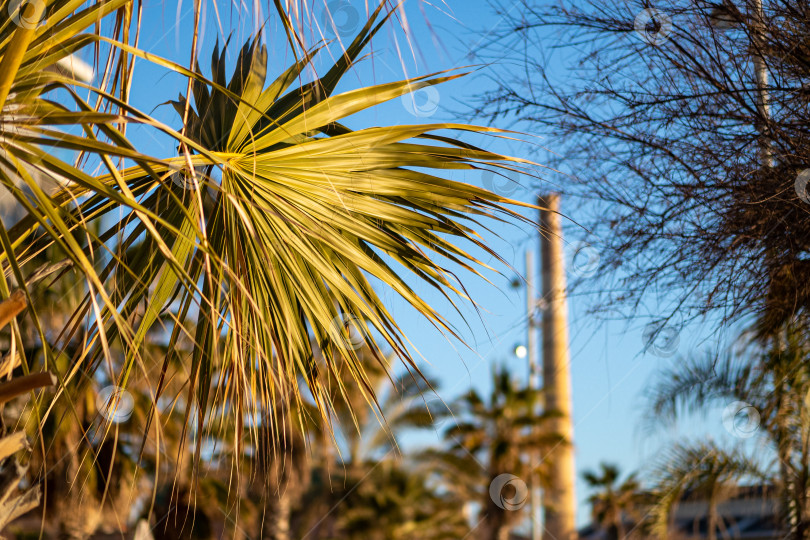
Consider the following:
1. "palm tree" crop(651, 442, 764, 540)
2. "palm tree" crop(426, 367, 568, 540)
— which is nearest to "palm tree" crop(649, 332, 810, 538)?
"palm tree" crop(651, 442, 764, 540)

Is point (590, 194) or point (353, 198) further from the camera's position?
point (590, 194)

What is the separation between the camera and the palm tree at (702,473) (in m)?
5.21

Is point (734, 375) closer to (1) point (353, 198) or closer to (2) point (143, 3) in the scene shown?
(1) point (353, 198)

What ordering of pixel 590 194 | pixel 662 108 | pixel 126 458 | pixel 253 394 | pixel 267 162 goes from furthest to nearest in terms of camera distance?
pixel 126 458 → pixel 590 194 → pixel 662 108 → pixel 267 162 → pixel 253 394

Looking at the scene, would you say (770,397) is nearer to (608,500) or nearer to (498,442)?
(498,442)

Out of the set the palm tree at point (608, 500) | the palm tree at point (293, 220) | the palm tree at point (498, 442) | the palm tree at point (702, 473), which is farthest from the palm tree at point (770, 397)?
the palm tree at point (608, 500)

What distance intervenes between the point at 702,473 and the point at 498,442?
15.2 meters

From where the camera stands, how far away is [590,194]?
11.8ft

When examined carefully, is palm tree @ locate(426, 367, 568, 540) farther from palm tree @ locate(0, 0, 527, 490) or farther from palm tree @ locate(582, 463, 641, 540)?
palm tree @ locate(0, 0, 527, 490)

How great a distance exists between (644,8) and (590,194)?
0.84m

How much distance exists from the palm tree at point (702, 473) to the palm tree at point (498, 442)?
14.3 m

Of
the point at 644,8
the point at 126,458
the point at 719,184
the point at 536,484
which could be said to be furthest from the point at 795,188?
the point at 536,484

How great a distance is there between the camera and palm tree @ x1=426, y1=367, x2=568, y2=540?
2061 centimetres

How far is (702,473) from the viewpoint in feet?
19.3
